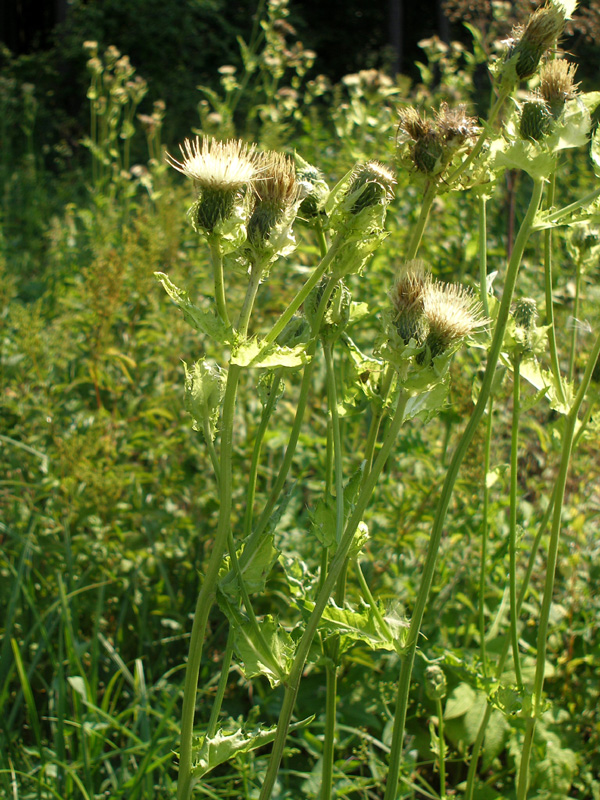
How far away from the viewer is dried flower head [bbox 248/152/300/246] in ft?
3.28

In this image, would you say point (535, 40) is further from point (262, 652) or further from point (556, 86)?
point (262, 652)

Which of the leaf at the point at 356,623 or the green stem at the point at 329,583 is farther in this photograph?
the leaf at the point at 356,623

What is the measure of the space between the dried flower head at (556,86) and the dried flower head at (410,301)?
42cm

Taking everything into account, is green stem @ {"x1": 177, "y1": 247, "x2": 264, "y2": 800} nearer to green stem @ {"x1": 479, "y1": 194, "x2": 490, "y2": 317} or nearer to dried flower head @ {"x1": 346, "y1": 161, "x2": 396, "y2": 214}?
dried flower head @ {"x1": 346, "y1": 161, "x2": 396, "y2": 214}

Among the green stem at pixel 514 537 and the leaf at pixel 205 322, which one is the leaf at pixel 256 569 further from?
the green stem at pixel 514 537

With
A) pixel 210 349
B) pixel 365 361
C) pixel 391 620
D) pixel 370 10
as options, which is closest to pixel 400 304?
pixel 365 361

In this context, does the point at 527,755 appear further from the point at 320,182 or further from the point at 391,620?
the point at 320,182

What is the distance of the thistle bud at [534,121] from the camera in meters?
1.13

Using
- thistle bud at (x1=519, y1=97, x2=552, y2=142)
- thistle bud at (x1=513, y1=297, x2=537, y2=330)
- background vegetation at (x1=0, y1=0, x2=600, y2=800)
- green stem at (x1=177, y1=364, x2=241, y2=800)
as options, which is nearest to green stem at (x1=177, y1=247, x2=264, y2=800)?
green stem at (x1=177, y1=364, x2=241, y2=800)

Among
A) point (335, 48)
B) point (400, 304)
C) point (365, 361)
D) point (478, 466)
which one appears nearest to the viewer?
point (400, 304)

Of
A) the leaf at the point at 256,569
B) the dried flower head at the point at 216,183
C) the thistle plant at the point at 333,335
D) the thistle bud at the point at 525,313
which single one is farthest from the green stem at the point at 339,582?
the thistle bud at the point at 525,313

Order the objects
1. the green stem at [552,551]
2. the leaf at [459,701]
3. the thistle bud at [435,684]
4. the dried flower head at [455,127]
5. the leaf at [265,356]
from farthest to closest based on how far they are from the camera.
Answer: the leaf at [459,701], the thistle bud at [435,684], the green stem at [552,551], the dried flower head at [455,127], the leaf at [265,356]

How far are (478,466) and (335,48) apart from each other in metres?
16.4

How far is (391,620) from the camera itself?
1.17 meters
